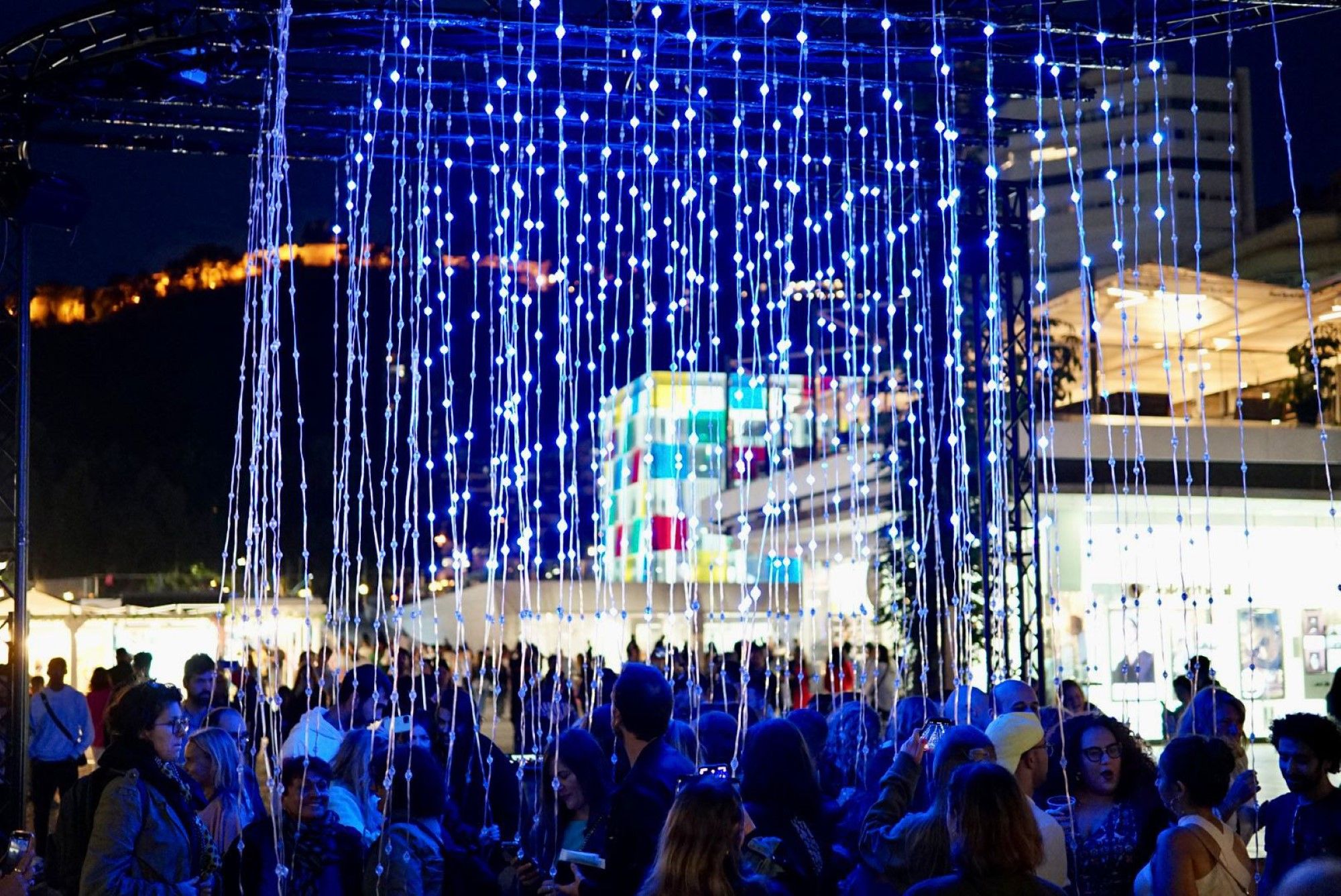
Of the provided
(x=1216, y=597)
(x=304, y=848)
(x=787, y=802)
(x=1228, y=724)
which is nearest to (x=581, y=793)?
(x=787, y=802)

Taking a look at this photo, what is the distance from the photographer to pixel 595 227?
31.3 metres

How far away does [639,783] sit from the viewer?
11.0 ft

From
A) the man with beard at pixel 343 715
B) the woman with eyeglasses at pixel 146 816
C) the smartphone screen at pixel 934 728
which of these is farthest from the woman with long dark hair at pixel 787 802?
the man with beard at pixel 343 715

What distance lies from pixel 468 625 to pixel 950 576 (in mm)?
10861

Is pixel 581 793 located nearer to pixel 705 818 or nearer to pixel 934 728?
pixel 934 728

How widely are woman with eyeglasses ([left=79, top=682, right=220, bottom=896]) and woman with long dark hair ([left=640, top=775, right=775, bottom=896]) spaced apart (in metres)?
1.26

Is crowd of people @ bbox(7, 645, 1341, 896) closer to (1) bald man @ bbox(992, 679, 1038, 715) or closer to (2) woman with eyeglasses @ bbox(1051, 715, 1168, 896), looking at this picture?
(2) woman with eyeglasses @ bbox(1051, 715, 1168, 896)

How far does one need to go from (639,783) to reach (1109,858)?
1114 millimetres

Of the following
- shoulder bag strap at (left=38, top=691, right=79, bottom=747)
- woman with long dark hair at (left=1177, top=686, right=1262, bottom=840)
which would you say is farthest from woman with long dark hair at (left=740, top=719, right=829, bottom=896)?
shoulder bag strap at (left=38, top=691, right=79, bottom=747)

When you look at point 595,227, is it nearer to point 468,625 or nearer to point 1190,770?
point 468,625

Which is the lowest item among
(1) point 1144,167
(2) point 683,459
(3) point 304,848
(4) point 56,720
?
(4) point 56,720

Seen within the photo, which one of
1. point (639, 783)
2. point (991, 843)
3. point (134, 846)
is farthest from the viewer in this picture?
point (639, 783)

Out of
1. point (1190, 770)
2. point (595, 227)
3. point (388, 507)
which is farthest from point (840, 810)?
point (595, 227)

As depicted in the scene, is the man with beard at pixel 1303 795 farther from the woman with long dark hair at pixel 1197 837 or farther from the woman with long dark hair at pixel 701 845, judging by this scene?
the woman with long dark hair at pixel 701 845
